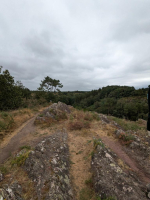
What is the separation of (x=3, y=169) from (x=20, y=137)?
3732 millimetres

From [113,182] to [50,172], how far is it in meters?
2.32

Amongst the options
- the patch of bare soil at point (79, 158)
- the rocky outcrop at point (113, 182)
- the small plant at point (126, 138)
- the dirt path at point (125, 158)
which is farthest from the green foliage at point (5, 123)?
the small plant at point (126, 138)

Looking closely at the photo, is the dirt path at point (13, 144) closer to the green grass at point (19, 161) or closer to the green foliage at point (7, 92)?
the green grass at point (19, 161)

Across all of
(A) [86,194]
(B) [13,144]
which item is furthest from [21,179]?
(B) [13,144]

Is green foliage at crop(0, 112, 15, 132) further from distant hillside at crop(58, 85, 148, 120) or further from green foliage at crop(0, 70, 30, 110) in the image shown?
distant hillside at crop(58, 85, 148, 120)

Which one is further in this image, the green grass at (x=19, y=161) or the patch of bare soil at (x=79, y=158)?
the green grass at (x=19, y=161)

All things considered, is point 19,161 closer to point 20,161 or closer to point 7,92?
point 20,161

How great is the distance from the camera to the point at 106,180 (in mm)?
3699

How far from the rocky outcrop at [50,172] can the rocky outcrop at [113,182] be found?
3.56ft

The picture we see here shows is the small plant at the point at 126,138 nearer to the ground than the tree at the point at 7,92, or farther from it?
nearer to the ground

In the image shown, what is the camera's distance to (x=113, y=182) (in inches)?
142

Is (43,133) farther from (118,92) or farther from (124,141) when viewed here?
(118,92)

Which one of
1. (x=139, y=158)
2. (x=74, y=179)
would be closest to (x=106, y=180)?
(x=74, y=179)

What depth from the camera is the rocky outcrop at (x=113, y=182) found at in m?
3.23
